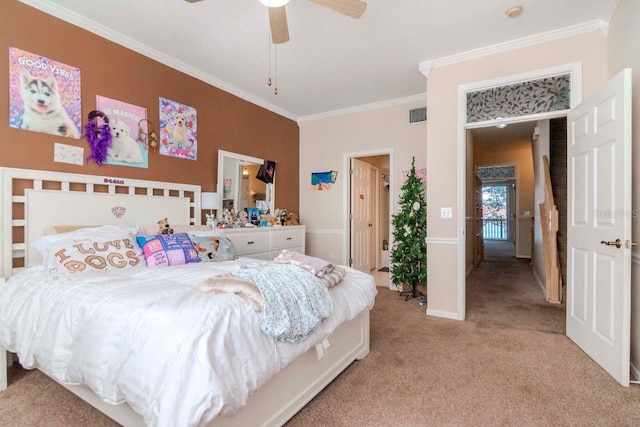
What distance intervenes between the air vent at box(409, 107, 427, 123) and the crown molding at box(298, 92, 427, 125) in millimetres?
159

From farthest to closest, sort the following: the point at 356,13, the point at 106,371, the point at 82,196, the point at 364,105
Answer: the point at 364,105
the point at 82,196
the point at 356,13
the point at 106,371

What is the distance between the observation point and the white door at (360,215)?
510cm

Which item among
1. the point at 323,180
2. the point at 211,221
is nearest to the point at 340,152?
the point at 323,180

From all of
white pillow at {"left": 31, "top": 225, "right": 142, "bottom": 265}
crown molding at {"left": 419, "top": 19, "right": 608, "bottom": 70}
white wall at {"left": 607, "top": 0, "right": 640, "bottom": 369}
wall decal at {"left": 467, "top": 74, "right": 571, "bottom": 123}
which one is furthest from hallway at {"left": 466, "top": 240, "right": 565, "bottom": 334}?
white pillow at {"left": 31, "top": 225, "right": 142, "bottom": 265}

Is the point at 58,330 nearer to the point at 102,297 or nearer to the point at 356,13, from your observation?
the point at 102,297

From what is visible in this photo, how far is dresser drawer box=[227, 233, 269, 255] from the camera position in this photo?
347 cm

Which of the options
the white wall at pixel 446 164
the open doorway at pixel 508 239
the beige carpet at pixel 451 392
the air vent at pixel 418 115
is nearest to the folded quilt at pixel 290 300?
the beige carpet at pixel 451 392

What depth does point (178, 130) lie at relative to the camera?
3.38 m

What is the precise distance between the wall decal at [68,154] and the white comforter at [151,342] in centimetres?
116

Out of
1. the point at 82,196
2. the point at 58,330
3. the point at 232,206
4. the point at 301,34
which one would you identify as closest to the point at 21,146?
the point at 82,196

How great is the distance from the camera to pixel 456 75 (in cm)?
329

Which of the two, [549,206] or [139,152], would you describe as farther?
[549,206]

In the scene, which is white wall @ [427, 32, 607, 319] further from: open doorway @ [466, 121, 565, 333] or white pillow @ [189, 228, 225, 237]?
white pillow @ [189, 228, 225, 237]

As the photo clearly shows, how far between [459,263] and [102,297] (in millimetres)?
3098
